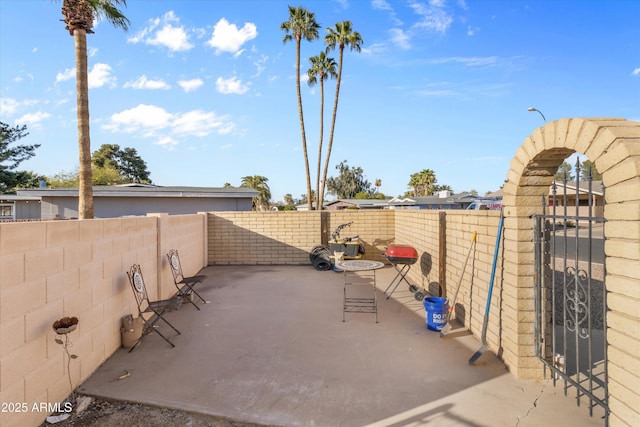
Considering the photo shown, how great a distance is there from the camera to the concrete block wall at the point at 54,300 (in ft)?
7.81

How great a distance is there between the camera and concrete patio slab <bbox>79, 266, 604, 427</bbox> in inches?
106

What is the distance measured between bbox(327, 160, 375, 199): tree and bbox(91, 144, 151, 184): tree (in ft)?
106

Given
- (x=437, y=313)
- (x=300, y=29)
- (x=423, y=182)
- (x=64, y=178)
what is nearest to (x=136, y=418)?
(x=437, y=313)

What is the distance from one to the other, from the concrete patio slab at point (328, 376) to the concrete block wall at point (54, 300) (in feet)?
1.34

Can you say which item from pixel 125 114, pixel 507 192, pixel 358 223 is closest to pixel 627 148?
pixel 507 192

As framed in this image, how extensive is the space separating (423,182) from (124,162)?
1862 inches

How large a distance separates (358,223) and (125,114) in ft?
75.1

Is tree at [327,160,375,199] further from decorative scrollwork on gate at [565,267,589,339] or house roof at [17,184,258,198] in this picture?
decorative scrollwork on gate at [565,267,589,339]

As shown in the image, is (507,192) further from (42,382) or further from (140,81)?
(140,81)

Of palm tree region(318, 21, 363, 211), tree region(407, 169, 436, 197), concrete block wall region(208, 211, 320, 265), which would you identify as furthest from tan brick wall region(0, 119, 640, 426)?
tree region(407, 169, 436, 197)

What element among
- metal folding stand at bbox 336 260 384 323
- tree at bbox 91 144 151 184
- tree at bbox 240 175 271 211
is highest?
tree at bbox 91 144 151 184

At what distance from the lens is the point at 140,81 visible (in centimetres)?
1223

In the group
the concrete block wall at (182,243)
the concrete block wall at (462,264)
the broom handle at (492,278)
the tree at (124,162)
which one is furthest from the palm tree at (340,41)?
the tree at (124,162)

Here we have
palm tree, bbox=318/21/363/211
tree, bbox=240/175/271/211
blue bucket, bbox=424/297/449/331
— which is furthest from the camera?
tree, bbox=240/175/271/211
